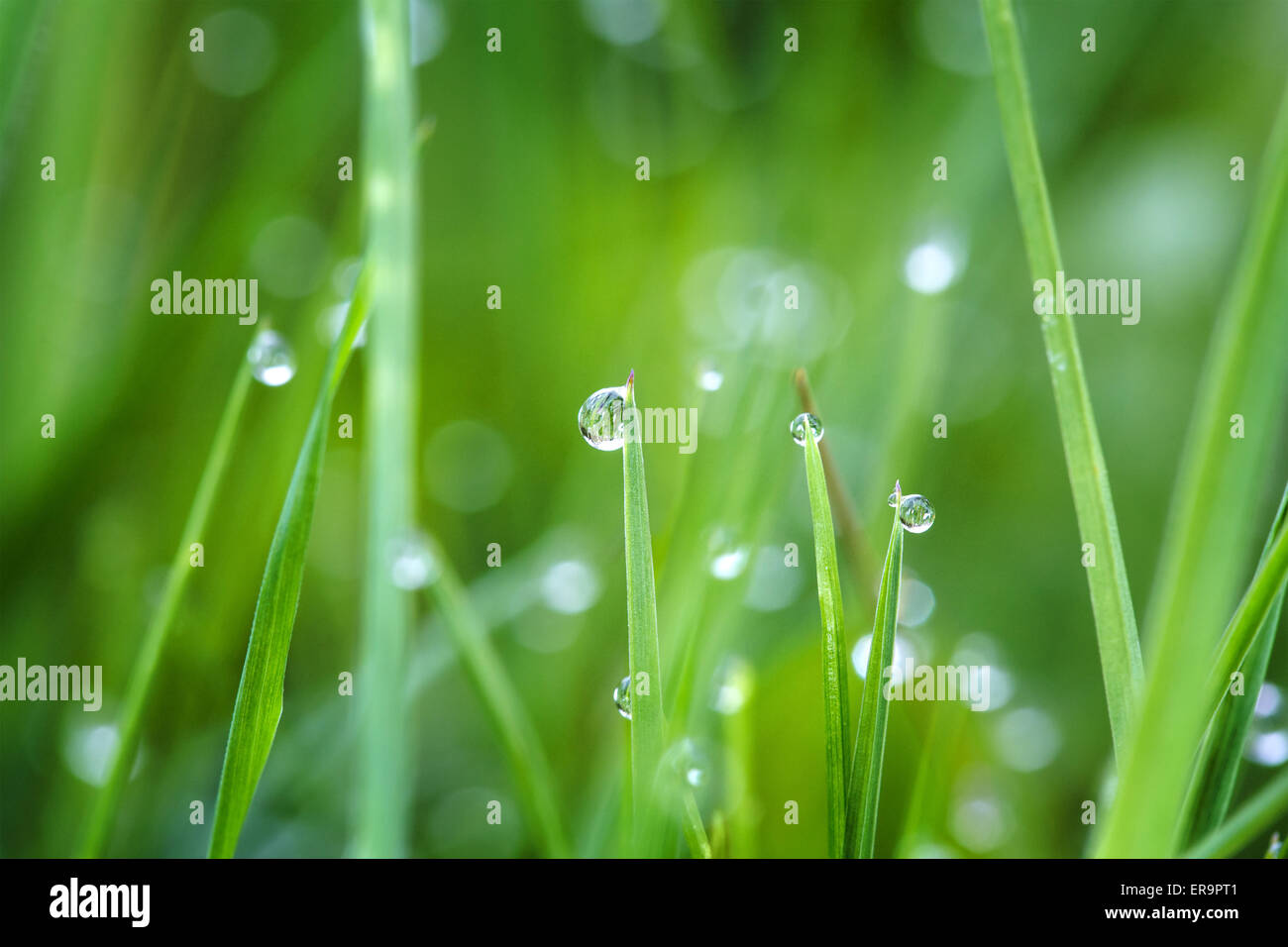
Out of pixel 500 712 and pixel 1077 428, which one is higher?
pixel 1077 428

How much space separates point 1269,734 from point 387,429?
0.56 meters

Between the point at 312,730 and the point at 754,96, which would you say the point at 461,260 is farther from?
the point at 312,730

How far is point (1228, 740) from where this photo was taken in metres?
0.42

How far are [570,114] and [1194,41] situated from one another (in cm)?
66

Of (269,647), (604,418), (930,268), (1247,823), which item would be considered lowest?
(1247,823)

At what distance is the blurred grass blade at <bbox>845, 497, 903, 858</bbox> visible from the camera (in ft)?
1.34

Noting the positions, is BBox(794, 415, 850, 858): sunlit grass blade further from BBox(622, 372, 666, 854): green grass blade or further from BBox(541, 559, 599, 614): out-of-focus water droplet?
BBox(541, 559, 599, 614): out-of-focus water droplet

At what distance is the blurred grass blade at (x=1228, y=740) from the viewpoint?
1.36 ft

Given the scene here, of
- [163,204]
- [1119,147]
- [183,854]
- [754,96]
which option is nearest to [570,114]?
[754,96]

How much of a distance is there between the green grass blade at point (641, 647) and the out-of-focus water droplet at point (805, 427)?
3.8 inches
